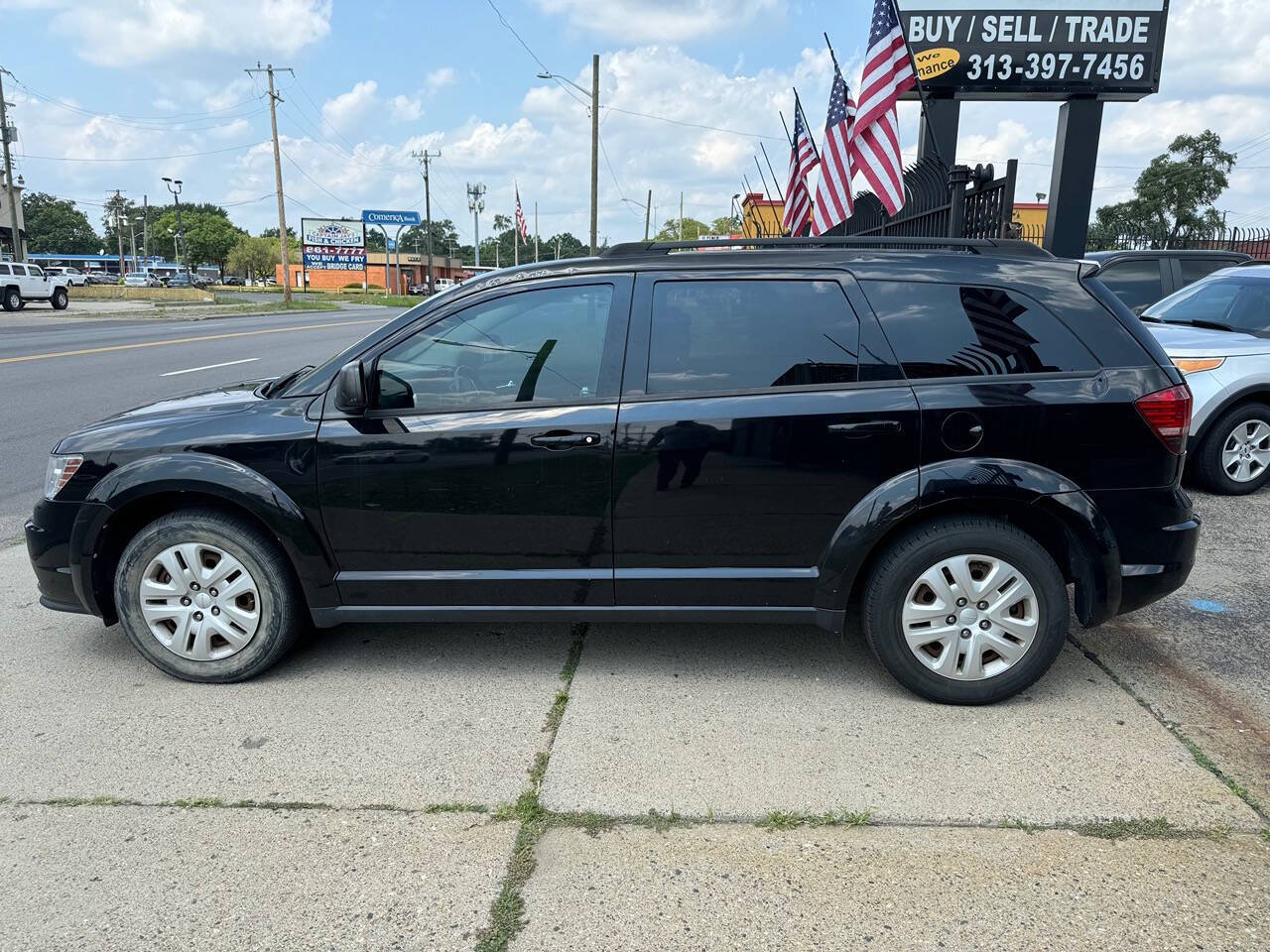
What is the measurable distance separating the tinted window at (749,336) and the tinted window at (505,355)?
0.86 feet

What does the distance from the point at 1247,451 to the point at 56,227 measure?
153790mm

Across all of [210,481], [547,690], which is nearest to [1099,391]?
[547,690]

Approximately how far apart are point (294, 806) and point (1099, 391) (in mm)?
3241

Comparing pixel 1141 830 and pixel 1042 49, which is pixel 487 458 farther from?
pixel 1042 49

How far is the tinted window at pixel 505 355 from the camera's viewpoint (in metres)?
3.65

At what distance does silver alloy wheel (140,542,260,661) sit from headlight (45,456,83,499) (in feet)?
1.67

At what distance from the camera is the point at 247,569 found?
3.73 metres

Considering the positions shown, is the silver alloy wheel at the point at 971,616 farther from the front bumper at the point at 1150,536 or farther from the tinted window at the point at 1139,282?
the tinted window at the point at 1139,282

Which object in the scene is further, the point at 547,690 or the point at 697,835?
the point at 547,690

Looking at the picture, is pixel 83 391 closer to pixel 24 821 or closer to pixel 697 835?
pixel 24 821

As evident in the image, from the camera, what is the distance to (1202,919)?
241cm

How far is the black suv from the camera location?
11.4ft

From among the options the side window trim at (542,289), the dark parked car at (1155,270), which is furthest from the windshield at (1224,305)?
the side window trim at (542,289)

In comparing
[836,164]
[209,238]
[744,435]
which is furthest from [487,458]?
[209,238]
